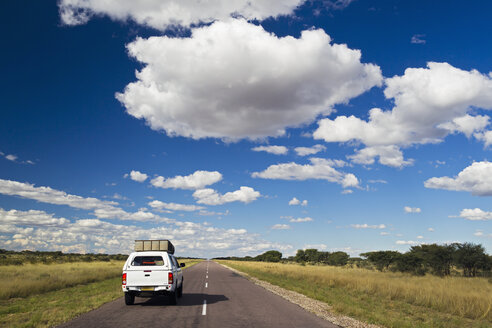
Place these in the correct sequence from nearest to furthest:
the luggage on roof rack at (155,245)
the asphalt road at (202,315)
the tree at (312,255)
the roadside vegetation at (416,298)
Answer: the asphalt road at (202,315) → the roadside vegetation at (416,298) → the luggage on roof rack at (155,245) → the tree at (312,255)

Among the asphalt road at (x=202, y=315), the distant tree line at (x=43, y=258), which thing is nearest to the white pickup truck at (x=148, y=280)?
the asphalt road at (x=202, y=315)

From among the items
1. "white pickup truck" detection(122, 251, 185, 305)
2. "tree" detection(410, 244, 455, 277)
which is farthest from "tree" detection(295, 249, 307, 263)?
"white pickup truck" detection(122, 251, 185, 305)

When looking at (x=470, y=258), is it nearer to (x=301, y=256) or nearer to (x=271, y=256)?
(x=301, y=256)

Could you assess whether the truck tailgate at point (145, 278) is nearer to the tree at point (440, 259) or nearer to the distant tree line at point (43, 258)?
the tree at point (440, 259)

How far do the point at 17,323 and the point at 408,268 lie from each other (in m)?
43.8

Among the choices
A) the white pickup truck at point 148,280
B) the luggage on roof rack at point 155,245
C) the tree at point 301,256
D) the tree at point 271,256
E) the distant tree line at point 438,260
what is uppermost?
the luggage on roof rack at point 155,245

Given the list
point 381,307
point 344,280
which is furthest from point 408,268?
point 381,307

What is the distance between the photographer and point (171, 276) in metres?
12.3

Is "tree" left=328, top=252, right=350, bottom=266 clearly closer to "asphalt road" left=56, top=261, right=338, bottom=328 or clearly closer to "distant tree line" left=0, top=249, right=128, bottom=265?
"distant tree line" left=0, top=249, right=128, bottom=265

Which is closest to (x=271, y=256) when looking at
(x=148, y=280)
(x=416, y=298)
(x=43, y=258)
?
(x=43, y=258)

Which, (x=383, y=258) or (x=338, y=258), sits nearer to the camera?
(x=383, y=258)

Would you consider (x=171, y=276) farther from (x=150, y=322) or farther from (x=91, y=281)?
(x=91, y=281)

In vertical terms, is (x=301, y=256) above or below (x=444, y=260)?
below

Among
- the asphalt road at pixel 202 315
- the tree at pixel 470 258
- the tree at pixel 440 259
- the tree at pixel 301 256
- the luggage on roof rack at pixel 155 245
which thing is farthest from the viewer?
the tree at pixel 301 256
